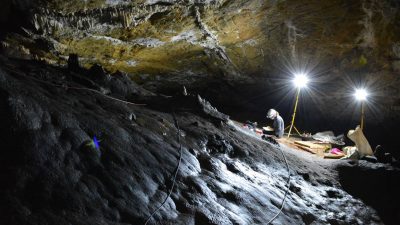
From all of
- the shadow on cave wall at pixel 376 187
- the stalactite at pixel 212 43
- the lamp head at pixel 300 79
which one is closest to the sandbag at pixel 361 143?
the shadow on cave wall at pixel 376 187

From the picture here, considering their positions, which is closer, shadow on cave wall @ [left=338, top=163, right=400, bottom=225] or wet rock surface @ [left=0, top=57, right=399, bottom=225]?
wet rock surface @ [left=0, top=57, right=399, bottom=225]

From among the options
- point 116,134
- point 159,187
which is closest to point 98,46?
point 116,134

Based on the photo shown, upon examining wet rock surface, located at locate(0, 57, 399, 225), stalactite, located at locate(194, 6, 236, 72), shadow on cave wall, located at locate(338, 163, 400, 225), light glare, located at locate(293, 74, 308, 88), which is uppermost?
light glare, located at locate(293, 74, 308, 88)

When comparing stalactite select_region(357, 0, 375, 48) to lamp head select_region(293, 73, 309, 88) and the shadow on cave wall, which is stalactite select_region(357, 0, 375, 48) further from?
the shadow on cave wall

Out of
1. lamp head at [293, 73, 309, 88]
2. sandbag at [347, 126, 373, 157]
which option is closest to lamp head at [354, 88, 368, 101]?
lamp head at [293, 73, 309, 88]

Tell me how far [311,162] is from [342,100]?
7053mm

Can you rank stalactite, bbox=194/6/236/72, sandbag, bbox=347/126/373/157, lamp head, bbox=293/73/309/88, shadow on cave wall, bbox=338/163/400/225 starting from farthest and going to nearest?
1. lamp head, bbox=293/73/309/88
2. sandbag, bbox=347/126/373/157
3. stalactite, bbox=194/6/236/72
4. shadow on cave wall, bbox=338/163/400/225

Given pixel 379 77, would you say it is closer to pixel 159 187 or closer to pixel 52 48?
pixel 159 187

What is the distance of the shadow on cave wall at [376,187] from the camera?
9258 mm

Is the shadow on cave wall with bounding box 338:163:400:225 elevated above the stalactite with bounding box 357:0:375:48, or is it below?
below

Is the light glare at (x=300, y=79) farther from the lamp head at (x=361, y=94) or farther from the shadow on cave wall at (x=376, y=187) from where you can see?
the shadow on cave wall at (x=376, y=187)

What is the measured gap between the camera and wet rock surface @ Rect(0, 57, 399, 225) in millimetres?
4156

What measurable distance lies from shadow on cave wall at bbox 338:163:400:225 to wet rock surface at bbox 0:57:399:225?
0.04 meters

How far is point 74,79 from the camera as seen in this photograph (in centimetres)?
935
